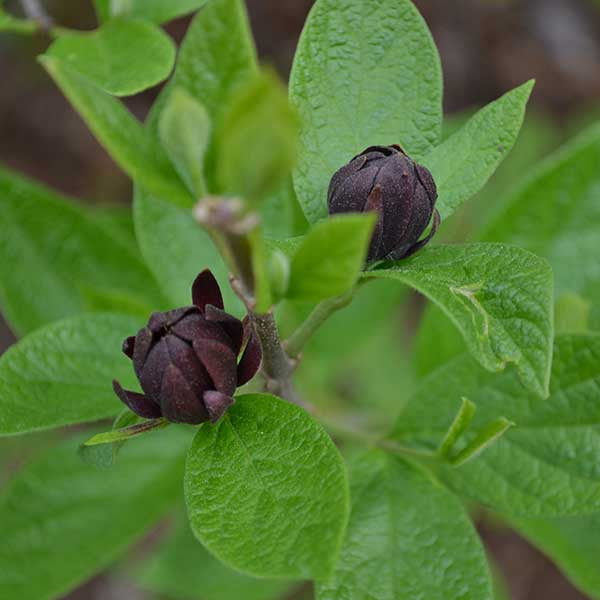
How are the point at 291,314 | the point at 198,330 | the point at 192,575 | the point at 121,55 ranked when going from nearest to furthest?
the point at 198,330 → the point at 121,55 → the point at 291,314 → the point at 192,575

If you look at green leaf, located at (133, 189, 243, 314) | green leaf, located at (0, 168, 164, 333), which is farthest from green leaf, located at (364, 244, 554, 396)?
green leaf, located at (0, 168, 164, 333)

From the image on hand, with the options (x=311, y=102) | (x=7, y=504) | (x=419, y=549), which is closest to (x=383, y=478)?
(x=419, y=549)

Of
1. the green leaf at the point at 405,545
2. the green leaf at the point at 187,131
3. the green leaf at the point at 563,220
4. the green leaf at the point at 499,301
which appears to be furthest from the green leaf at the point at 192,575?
the green leaf at the point at 187,131

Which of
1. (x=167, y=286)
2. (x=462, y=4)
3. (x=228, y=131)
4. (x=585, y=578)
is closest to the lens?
(x=228, y=131)

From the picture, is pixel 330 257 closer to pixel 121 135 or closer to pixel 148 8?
pixel 121 135

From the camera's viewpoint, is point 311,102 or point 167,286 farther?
point 167,286

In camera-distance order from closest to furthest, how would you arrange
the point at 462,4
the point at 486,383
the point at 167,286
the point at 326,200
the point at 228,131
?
the point at 228,131 < the point at 326,200 < the point at 486,383 < the point at 167,286 < the point at 462,4

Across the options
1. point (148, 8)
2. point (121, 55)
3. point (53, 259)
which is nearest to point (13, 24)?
point (148, 8)

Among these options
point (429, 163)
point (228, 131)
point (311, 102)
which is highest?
point (228, 131)

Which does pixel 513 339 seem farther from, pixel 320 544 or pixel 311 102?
pixel 311 102
